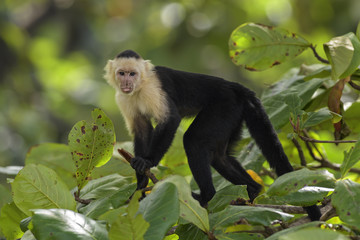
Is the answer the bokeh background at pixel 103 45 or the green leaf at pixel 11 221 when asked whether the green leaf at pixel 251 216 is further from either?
the bokeh background at pixel 103 45

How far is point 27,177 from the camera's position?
1557mm

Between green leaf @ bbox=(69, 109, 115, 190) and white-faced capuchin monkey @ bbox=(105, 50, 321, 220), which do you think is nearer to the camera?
green leaf @ bbox=(69, 109, 115, 190)

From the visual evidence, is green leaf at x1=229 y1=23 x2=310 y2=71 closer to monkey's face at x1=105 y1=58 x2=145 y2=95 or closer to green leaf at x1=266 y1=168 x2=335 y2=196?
green leaf at x1=266 y1=168 x2=335 y2=196

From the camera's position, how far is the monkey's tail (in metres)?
2.39

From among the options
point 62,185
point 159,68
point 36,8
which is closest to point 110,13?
point 36,8

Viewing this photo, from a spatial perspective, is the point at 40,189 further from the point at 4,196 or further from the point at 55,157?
the point at 55,157

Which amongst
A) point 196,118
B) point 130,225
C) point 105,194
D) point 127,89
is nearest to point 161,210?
point 130,225

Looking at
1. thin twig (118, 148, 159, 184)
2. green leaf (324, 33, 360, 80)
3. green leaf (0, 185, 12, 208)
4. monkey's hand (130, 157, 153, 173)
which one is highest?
green leaf (324, 33, 360, 80)

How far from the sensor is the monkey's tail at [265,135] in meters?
2.39

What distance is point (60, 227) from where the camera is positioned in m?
1.27

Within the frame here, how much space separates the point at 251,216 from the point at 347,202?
25 centimetres

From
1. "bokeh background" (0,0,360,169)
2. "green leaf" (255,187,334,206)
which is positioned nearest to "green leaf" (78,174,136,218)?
"green leaf" (255,187,334,206)

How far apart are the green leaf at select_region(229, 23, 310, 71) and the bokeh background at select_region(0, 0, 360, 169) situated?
533 centimetres

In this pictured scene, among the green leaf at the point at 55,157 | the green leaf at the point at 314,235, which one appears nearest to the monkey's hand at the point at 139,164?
the green leaf at the point at 55,157
